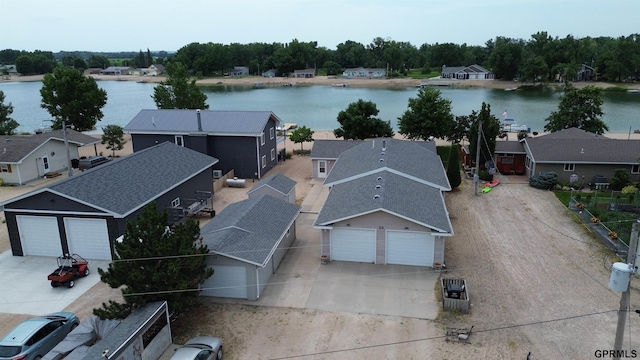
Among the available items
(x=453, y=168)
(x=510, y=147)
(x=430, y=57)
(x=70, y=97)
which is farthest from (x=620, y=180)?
(x=430, y=57)

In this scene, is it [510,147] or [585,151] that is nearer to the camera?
[585,151]

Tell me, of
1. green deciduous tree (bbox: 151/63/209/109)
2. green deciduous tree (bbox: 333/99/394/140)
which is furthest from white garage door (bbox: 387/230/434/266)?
green deciduous tree (bbox: 151/63/209/109)

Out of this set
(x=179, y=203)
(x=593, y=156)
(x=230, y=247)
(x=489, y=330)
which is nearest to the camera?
(x=489, y=330)

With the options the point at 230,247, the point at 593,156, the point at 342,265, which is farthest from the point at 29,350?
the point at 593,156

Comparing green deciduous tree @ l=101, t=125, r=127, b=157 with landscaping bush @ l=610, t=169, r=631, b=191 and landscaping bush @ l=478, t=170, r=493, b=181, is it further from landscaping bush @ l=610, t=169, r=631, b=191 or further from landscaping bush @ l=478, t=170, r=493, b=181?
landscaping bush @ l=610, t=169, r=631, b=191

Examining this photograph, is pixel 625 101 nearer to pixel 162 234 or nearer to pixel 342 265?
pixel 342 265

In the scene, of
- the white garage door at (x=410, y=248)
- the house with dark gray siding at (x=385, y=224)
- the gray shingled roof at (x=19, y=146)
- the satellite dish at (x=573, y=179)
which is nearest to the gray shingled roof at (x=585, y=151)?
the satellite dish at (x=573, y=179)

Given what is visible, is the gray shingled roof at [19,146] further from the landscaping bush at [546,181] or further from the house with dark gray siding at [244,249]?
the landscaping bush at [546,181]

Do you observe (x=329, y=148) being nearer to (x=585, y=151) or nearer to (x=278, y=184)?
(x=278, y=184)
